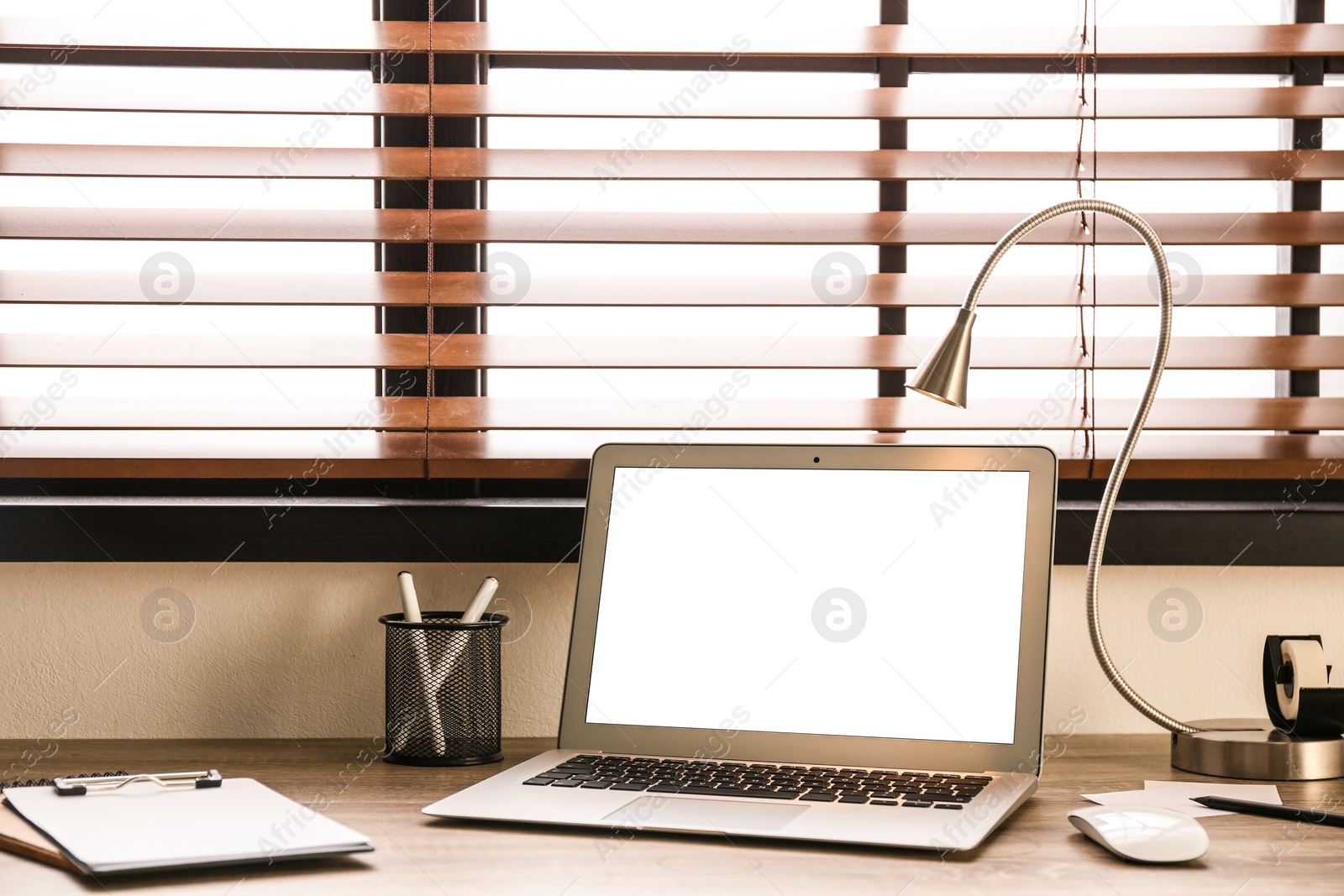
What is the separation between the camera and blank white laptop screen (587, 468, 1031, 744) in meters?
1.03

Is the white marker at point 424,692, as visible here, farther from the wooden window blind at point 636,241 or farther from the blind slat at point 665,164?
the blind slat at point 665,164

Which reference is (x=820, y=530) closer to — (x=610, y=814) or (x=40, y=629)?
(x=610, y=814)

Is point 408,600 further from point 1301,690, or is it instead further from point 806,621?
point 1301,690

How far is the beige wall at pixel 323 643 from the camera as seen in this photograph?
1.25m

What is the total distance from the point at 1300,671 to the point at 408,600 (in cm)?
88

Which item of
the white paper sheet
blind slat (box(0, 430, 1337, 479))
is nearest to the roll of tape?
the white paper sheet

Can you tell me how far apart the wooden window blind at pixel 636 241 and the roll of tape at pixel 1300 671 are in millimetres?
251

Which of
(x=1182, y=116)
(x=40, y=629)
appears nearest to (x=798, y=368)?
(x=1182, y=116)

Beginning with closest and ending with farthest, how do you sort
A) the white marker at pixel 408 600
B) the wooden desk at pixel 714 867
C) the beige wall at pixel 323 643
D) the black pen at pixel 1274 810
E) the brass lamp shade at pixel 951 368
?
1. the wooden desk at pixel 714 867
2. the black pen at pixel 1274 810
3. the brass lamp shade at pixel 951 368
4. the white marker at pixel 408 600
5. the beige wall at pixel 323 643

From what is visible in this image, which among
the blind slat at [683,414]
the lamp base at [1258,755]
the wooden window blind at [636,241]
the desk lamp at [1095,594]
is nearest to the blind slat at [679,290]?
the wooden window blind at [636,241]

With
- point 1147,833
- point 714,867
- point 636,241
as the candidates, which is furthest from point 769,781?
point 636,241

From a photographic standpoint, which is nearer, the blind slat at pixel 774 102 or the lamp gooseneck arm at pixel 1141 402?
the lamp gooseneck arm at pixel 1141 402

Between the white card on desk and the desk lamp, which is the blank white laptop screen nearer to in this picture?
the desk lamp

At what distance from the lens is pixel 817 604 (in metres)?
1.08
